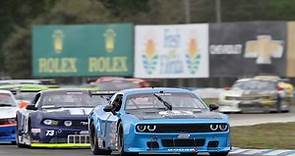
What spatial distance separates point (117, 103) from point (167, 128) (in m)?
1.81

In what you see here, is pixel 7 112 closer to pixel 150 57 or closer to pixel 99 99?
pixel 99 99

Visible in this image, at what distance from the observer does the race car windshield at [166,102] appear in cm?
1727

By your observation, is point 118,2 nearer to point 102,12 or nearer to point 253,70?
point 102,12

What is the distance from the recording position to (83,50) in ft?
189

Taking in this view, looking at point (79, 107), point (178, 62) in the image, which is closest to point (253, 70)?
point (178, 62)

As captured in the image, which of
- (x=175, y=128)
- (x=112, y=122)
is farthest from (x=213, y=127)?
(x=112, y=122)

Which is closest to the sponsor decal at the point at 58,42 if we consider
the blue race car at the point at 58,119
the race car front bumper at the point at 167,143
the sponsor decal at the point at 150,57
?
A: the sponsor decal at the point at 150,57

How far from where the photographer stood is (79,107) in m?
21.2

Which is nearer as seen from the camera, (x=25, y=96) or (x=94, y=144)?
(x=94, y=144)

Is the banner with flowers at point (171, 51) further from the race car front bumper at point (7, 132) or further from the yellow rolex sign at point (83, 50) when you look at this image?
the race car front bumper at point (7, 132)

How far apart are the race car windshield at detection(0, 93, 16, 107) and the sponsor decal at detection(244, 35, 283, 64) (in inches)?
1239

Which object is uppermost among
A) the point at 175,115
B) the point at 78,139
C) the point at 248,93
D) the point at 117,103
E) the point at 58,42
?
the point at 58,42

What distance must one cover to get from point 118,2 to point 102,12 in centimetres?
1575

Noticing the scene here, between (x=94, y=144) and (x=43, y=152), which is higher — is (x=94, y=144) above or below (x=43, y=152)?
above
